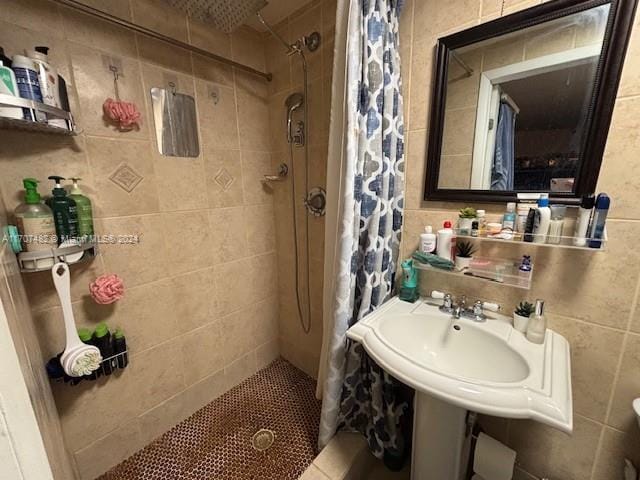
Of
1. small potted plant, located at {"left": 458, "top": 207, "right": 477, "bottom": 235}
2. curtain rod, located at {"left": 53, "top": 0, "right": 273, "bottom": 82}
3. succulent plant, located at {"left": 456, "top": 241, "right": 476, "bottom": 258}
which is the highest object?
curtain rod, located at {"left": 53, "top": 0, "right": 273, "bottom": 82}

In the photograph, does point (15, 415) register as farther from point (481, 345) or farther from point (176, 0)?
point (176, 0)

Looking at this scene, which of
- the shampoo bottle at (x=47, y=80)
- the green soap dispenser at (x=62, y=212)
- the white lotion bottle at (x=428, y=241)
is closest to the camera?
the shampoo bottle at (x=47, y=80)

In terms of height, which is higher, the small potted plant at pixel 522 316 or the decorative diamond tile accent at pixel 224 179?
the decorative diamond tile accent at pixel 224 179

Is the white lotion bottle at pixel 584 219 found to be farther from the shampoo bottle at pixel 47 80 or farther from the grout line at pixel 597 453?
the shampoo bottle at pixel 47 80

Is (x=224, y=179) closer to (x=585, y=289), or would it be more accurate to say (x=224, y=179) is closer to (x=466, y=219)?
(x=466, y=219)

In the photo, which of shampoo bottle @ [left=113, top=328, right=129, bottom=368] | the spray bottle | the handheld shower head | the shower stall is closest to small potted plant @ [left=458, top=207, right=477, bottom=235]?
the spray bottle

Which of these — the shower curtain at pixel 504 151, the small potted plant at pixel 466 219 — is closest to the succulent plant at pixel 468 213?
the small potted plant at pixel 466 219

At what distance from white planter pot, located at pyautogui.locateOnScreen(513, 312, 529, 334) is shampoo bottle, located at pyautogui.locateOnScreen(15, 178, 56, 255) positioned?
1.64 m

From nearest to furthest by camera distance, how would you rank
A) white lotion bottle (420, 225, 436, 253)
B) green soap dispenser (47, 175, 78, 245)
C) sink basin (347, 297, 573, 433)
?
1. sink basin (347, 297, 573, 433)
2. green soap dispenser (47, 175, 78, 245)
3. white lotion bottle (420, 225, 436, 253)

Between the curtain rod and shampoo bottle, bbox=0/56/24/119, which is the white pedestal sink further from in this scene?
the curtain rod

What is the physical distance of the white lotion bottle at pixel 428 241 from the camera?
104 centimetres

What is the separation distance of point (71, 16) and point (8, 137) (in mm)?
504

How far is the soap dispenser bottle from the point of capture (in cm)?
84

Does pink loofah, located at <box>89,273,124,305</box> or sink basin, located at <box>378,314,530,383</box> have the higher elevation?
pink loofah, located at <box>89,273,124,305</box>
